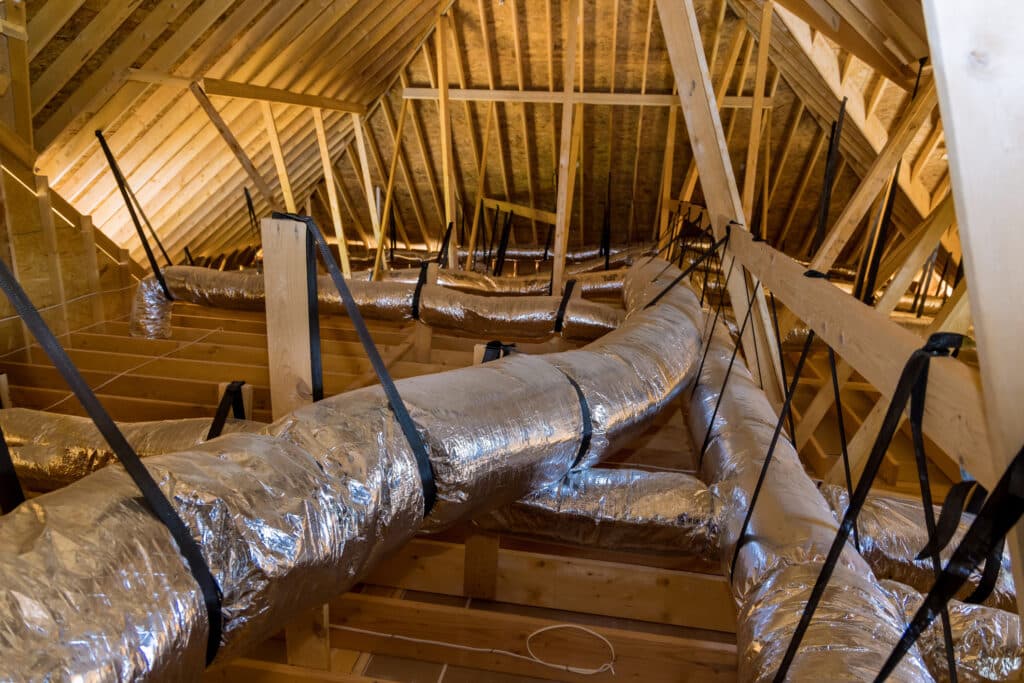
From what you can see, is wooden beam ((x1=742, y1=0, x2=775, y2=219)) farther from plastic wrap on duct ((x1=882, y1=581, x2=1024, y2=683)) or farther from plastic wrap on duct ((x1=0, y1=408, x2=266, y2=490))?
plastic wrap on duct ((x1=0, y1=408, x2=266, y2=490))

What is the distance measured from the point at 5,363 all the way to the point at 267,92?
3.06 metres

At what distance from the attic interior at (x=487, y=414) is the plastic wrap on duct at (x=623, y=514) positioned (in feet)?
0.04

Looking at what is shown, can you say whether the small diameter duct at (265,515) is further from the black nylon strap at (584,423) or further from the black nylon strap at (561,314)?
the black nylon strap at (561,314)

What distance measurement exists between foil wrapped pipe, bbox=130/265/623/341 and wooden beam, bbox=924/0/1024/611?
11.1 feet

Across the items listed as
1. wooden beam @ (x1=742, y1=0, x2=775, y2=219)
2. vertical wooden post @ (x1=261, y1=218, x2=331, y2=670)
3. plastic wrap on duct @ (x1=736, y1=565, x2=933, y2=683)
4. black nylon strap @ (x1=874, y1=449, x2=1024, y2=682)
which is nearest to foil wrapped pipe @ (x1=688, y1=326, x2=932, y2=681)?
plastic wrap on duct @ (x1=736, y1=565, x2=933, y2=683)

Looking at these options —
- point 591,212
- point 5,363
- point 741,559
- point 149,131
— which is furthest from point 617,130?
point 741,559

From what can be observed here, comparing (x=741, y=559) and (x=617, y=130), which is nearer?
(x=741, y=559)

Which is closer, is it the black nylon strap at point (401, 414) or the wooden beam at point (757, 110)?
the black nylon strap at point (401, 414)

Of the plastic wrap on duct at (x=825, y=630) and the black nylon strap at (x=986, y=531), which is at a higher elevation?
the black nylon strap at (x=986, y=531)

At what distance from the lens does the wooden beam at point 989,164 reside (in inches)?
29.0

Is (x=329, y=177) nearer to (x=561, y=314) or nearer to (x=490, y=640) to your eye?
(x=561, y=314)

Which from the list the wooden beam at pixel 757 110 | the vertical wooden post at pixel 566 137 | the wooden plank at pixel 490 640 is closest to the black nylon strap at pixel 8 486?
the wooden plank at pixel 490 640

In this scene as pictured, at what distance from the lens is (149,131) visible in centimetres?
578

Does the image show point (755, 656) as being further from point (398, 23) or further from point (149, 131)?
point (398, 23)
